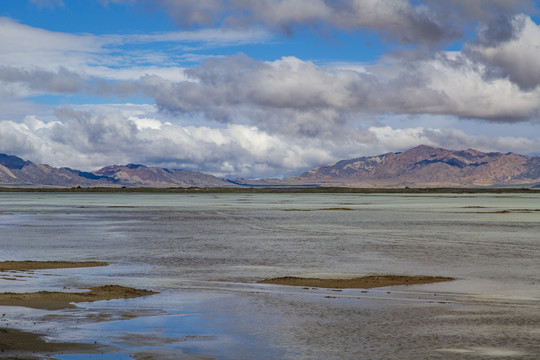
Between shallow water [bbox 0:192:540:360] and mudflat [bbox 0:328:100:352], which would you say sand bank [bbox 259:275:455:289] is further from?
mudflat [bbox 0:328:100:352]

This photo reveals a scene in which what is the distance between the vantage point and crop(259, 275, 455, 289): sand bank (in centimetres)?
2283

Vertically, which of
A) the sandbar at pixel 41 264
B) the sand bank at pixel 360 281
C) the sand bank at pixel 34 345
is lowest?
the sandbar at pixel 41 264

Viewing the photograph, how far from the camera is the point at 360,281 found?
23.8 m

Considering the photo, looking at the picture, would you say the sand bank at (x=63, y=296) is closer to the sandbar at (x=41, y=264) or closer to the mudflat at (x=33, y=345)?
the mudflat at (x=33, y=345)

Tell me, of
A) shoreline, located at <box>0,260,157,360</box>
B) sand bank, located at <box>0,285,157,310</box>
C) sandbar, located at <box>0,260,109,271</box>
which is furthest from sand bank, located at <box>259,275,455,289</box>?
sandbar, located at <box>0,260,109,271</box>

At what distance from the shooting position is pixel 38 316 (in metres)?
16.7

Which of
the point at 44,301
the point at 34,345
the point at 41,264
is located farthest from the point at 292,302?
the point at 41,264

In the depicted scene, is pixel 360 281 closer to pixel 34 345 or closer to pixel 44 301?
pixel 44 301

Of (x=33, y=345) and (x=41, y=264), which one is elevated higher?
(x=33, y=345)

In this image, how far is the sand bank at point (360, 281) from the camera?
22828 millimetres

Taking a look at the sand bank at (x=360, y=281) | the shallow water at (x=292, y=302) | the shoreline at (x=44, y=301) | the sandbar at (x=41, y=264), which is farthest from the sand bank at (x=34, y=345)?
the sandbar at (x=41, y=264)

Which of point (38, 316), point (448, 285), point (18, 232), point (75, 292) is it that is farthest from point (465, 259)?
point (18, 232)

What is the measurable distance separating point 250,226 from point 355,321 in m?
40.5

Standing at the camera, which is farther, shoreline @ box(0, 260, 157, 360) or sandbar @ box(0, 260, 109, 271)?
sandbar @ box(0, 260, 109, 271)
